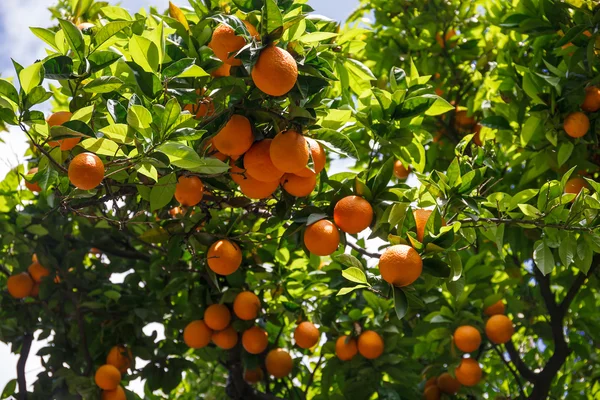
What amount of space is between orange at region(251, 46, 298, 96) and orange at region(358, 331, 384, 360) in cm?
142

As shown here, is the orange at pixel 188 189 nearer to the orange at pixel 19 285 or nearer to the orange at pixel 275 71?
the orange at pixel 275 71

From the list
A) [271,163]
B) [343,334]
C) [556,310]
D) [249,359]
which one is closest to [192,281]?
[249,359]

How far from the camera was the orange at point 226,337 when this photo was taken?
115 inches

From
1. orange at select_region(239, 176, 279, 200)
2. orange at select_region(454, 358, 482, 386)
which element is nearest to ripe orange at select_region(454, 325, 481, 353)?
orange at select_region(454, 358, 482, 386)

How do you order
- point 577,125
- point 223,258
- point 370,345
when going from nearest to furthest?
point 223,258, point 577,125, point 370,345

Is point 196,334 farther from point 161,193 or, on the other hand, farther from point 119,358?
point 161,193

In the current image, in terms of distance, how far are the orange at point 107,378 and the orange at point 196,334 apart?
35 cm

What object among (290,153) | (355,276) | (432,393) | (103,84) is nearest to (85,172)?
(103,84)

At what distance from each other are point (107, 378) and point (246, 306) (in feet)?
2.34

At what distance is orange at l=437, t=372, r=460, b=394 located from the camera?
3.27 m

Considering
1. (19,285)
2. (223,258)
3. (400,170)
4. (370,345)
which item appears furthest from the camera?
(400,170)

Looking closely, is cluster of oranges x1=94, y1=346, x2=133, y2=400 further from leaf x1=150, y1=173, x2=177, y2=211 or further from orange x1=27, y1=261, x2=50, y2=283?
leaf x1=150, y1=173, x2=177, y2=211

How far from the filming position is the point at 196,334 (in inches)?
114

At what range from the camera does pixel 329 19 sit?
229cm
